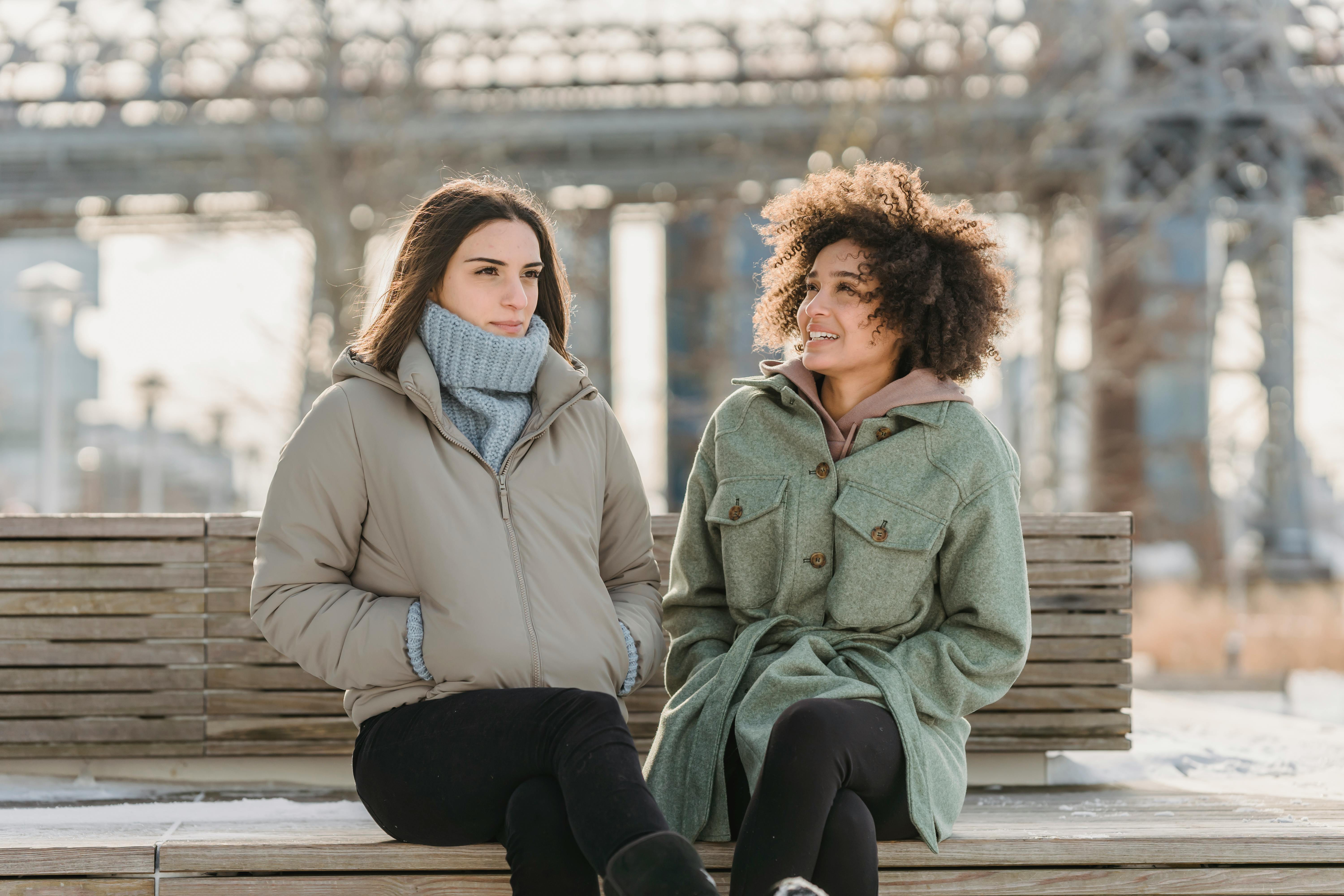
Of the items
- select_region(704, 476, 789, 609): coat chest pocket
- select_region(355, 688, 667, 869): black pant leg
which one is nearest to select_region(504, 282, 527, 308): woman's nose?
select_region(704, 476, 789, 609): coat chest pocket

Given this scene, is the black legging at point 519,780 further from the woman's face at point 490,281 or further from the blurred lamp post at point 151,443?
the blurred lamp post at point 151,443

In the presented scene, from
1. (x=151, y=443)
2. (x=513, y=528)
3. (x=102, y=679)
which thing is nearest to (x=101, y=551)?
(x=102, y=679)

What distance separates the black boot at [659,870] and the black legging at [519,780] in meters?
0.04

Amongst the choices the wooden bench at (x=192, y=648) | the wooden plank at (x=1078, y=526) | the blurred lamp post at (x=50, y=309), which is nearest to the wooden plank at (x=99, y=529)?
the wooden bench at (x=192, y=648)

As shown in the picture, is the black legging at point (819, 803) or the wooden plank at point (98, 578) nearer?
the black legging at point (819, 803)

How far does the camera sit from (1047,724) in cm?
351

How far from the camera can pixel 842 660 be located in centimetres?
272

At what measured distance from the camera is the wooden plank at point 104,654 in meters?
3.45

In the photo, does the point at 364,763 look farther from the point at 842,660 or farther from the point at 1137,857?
the point at 1137,857

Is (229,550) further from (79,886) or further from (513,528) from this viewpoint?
(513,528)

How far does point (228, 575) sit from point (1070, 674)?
2.24 meters

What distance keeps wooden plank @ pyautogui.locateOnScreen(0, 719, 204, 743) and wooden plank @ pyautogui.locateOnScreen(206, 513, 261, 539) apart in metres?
0.52

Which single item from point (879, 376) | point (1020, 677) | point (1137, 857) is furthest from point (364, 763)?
point (1020, 677)

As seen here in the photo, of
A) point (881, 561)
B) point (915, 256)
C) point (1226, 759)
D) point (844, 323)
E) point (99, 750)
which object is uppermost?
point (915, 256)
